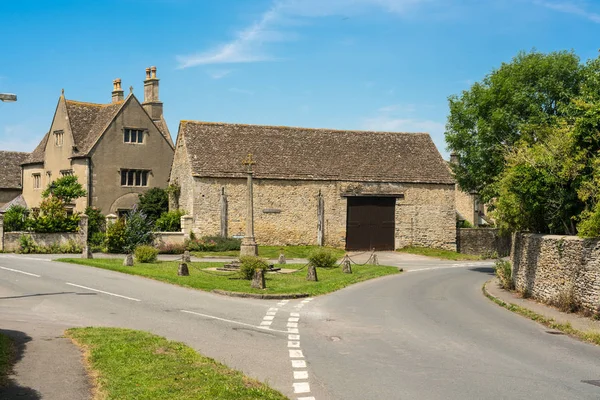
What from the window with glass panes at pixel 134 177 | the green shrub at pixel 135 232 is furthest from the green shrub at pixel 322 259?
the window with glass panes at pixel 134 177

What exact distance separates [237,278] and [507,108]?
16.5 m

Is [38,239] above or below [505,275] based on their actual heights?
above

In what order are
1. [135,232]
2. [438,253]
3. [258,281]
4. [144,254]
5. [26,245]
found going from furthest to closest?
[438,253], [135,232], [26,245], [144,254], [258,281]

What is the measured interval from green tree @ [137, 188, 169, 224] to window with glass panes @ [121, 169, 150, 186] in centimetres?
246

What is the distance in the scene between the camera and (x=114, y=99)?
57125 millimetres

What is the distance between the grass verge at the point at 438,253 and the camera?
147 ft

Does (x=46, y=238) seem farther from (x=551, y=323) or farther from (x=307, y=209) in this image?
(x=551, y=323)

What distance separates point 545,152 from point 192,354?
53.4ft

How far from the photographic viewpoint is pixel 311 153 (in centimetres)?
4731

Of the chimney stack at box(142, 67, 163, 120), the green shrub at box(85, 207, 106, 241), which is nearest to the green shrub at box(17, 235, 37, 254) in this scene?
the green shrub at box(85, 207, 106, 241)

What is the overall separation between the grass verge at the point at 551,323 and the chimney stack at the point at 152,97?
40836 mm

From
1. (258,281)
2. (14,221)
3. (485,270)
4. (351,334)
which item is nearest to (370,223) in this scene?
(485,270)

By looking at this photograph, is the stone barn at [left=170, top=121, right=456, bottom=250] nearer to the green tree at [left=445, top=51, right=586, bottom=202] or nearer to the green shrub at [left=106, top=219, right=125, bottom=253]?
the green shrub at [left=106, top=219, right=125, bottom=253]

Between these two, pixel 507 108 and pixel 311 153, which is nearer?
pixel 507 108
